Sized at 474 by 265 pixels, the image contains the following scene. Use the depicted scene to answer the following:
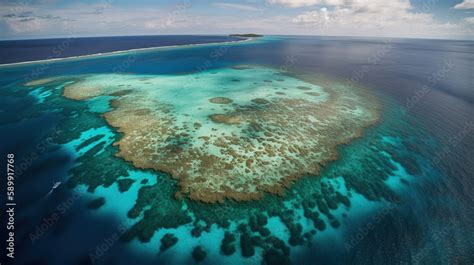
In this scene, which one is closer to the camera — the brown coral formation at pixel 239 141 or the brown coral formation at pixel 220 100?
the brown coral formation at pixel 239 141

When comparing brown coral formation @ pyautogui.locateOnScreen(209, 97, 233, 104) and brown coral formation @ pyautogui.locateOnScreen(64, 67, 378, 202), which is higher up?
brown coral formation @ pyautogui.locateOnScreen(209, 97, 233, 104)

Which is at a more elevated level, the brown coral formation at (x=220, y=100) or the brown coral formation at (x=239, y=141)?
the brown coral formation at (x=220, y=100)

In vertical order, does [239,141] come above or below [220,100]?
below

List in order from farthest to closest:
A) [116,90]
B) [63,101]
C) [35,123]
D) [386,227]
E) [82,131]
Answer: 1. [116,90]
2. [63,101]
3. [35,123]
4. [82,131]
5. [386,227]

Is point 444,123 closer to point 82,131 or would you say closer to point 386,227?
point 386,227

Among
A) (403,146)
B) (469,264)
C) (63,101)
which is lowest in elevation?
(469,264)

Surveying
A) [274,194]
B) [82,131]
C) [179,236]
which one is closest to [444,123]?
[274,194]

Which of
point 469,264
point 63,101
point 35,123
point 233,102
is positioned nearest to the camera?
point 469,264

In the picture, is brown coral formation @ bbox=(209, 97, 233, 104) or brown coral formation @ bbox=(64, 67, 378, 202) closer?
brown coral formation @ bbox=(64, 67, 378, 202)

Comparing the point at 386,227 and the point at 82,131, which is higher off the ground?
the point at 82,131

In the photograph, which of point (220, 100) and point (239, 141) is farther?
point (220, 100)

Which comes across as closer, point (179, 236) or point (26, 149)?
point (179, 236)
